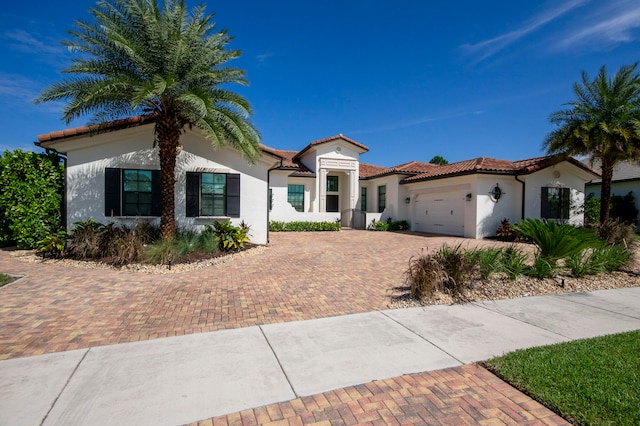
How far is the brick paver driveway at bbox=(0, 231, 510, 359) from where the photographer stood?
15.3 feet

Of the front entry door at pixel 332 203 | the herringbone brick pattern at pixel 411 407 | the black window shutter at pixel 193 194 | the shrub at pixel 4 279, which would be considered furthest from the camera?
the front entry door at pixel 332 203

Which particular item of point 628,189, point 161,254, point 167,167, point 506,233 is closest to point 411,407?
point 161,254

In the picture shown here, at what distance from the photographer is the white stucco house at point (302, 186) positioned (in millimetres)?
11594

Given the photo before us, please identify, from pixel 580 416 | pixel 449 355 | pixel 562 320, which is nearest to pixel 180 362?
pixel 449 355

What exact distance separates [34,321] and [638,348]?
845cm

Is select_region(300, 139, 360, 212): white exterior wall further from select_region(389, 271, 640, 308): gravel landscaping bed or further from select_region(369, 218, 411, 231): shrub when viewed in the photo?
select_region(389, 271, 640, 308): gravel landscaping bed

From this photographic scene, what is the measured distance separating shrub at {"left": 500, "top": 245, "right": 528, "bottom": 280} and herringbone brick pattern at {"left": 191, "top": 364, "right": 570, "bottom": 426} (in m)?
4.70

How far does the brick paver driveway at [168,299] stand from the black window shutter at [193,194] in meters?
3.82

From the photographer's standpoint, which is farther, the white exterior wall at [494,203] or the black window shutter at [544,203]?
Answer: the black window shutter at [544,203]

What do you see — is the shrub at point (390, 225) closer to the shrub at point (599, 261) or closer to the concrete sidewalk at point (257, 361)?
the shrub at point (599, 261)

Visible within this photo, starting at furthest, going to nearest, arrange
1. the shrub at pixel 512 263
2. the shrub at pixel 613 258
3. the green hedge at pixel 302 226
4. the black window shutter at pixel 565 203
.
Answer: the green hedge at pixel 302 226 < the black window shutter at pixel 565 203 < the shrub at pixel 613 258 < the shrub at pixel 512 263

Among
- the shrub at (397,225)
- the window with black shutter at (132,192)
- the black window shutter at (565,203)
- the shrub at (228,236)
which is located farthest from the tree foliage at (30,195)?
the black window shutter at (565,203)

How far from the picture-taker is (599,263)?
8250 millimetres

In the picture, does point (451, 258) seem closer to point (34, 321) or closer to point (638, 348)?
point (638, 348)
